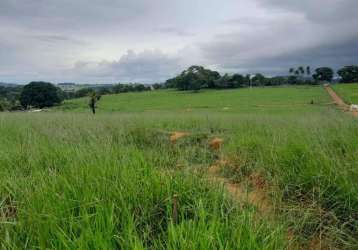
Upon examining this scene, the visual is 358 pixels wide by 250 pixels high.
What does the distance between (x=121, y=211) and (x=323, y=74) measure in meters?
107

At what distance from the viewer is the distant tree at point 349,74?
84938 mm

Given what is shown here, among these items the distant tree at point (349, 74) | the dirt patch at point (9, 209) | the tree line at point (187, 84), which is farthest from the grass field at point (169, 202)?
the distant tree at point (349, 74)

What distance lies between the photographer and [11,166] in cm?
318

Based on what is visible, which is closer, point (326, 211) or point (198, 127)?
point (326, 211)

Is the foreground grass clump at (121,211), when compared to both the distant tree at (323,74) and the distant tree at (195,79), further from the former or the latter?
the distant tree at (323,74)

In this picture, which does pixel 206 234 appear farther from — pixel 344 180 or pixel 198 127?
pixel 198 127

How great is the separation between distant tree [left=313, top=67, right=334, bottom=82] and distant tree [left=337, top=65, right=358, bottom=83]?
219 inches

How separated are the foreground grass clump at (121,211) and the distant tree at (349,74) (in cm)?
9822

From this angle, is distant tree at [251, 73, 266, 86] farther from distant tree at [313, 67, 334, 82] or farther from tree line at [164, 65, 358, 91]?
distant tree at [313, 67, 334, 82]

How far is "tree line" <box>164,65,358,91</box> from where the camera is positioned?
259 feet

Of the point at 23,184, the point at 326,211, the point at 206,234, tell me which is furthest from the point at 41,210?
the point at 326,211

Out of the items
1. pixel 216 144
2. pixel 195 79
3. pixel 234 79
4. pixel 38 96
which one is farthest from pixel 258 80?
pixel 216 144

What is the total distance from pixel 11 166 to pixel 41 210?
57.0 inches

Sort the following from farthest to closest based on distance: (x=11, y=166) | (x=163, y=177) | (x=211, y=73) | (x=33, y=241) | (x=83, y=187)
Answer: (x=211, y=73) < (x=11, y=166) < (x=163, y=177) < (x=83, y=187) < (x=33, y=241)
